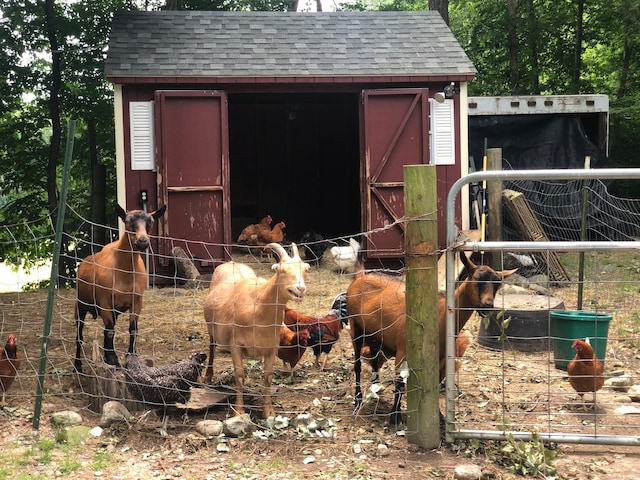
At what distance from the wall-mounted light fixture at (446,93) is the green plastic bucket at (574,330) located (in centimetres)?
600

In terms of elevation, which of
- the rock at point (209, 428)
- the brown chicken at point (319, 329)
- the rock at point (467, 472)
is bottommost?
the rock at point (467, 472)

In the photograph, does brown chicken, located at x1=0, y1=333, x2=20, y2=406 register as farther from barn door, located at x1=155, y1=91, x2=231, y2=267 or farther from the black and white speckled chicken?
barn door, located at x1=155, y1=91, x2=231, y2=267

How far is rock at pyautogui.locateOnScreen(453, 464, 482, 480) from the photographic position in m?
4.21

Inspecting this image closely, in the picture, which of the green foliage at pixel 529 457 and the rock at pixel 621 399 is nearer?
the green foliage at pixel 529 457

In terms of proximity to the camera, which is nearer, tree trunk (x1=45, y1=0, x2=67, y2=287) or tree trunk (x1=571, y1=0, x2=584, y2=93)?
tree trunk (x1=45, y1=0, x2=67, y2=287)

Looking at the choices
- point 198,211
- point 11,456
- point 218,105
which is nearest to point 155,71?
point 218,105

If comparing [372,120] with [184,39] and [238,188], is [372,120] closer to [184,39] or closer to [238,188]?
[184,39]

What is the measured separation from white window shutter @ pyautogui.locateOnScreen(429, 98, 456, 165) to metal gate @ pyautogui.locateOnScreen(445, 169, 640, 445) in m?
5.48

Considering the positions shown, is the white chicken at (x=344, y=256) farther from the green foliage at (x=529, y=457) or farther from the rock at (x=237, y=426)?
the green foliage at (x=529, y=457)

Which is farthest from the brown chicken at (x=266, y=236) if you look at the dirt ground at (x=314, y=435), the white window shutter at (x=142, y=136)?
the dirt ground at (x=314, y=435)

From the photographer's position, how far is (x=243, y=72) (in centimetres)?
1177

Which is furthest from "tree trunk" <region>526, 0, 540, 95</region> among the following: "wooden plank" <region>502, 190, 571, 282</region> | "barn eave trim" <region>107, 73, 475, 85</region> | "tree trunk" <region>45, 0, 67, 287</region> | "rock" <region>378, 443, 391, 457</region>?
"rock" <region>378, 443, 391, 457</region>

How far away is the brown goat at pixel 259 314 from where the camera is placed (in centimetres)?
504

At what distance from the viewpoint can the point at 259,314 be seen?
5258 millimetres
